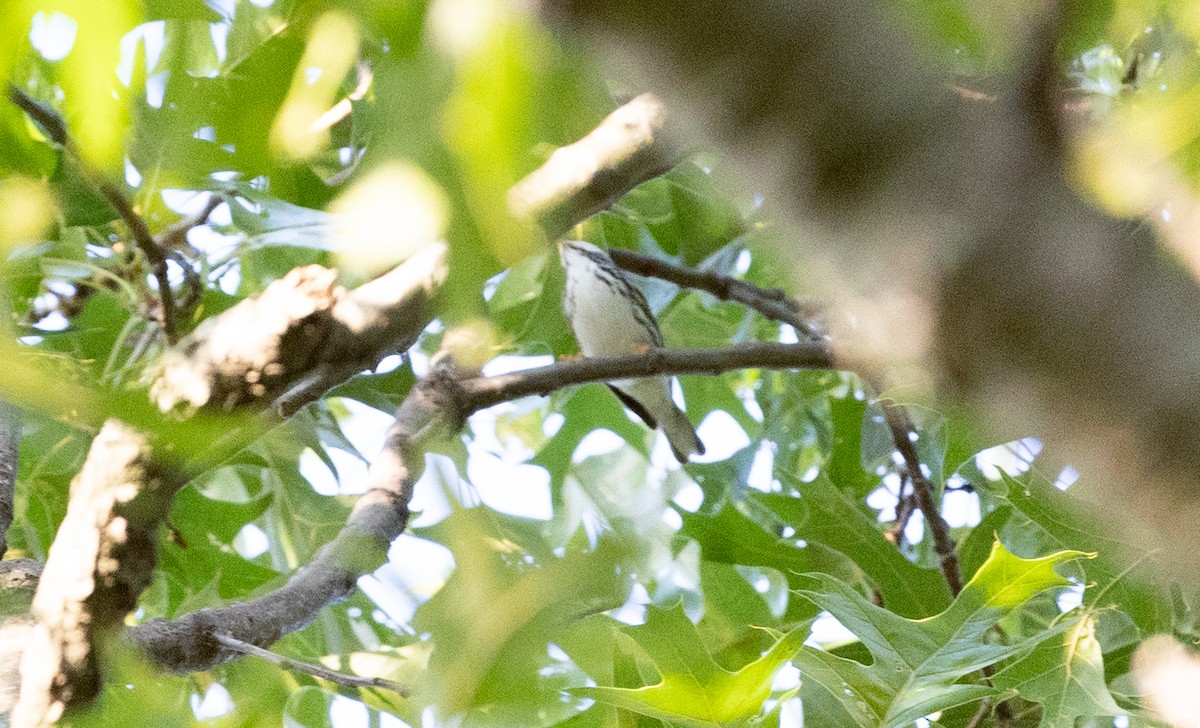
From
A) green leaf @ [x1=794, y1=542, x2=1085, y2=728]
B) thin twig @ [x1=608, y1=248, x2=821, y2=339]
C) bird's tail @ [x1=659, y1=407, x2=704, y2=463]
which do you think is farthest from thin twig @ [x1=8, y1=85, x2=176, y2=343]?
bird's tail @ [x1=659, y1=407, x2=704, y2=463]

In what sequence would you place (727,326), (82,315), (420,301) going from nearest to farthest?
(420,301) → (82,315) → (727,326)

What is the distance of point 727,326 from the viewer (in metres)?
2.13

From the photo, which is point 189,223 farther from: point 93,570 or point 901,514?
point 901,514

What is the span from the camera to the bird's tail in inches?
117

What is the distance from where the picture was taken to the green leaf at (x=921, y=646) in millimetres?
875

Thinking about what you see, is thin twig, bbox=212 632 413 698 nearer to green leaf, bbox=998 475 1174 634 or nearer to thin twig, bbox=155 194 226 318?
thin twig, bbox=155 194 226 318

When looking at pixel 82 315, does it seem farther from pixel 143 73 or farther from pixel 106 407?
pixel 106 407

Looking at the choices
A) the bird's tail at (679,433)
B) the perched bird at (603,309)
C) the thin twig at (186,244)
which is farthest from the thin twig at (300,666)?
the perched bird at (603,309)

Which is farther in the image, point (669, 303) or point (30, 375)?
point (669, 303)

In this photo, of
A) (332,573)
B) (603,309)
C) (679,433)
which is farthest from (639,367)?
(603,309)

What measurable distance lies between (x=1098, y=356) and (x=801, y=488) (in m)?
0.89

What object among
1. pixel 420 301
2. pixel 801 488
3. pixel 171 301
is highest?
pixel 420 301

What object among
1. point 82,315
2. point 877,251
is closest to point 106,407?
point 877,251

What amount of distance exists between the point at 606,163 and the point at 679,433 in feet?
7.24
